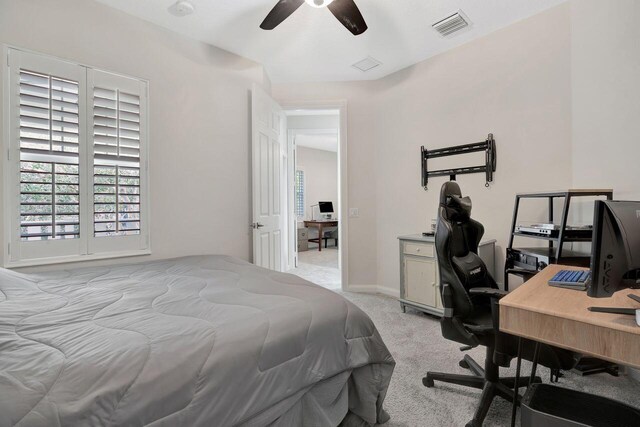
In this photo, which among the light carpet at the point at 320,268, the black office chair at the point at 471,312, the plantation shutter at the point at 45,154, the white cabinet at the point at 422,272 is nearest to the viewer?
the black office chair at the point at 471,312

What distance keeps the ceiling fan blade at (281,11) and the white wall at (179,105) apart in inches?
39.6

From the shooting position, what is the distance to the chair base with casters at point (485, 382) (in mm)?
1495

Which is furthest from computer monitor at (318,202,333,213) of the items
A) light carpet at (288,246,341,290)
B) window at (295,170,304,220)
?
light carpet at (288,246,341,290)

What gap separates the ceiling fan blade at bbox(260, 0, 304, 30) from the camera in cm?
205

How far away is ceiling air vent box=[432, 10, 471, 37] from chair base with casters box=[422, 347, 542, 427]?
2663mm

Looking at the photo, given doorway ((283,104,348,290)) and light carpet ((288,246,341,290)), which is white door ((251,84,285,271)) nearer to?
doorway ((283,104,348,290))

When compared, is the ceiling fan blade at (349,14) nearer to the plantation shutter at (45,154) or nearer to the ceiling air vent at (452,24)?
the ceiling air vent at (452,24)

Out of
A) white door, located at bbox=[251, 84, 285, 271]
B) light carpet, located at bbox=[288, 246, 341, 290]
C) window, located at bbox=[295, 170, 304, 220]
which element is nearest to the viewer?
white door, located at bbox=[251, 84, 285, 271]

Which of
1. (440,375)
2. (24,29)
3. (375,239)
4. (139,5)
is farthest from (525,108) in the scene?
(24,29)

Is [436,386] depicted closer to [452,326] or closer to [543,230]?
[452,326]

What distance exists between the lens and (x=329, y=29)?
2793 mm

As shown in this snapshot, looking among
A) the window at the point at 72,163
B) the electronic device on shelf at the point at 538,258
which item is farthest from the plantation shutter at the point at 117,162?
the electronic device on shelf at the point at 538,258

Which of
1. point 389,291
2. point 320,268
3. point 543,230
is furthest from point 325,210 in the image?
point 543,230

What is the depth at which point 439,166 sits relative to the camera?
10.9 ft
